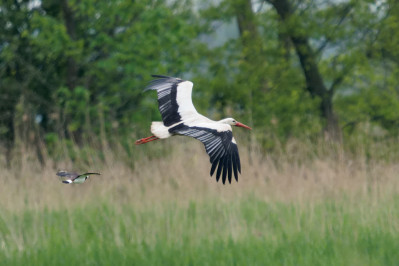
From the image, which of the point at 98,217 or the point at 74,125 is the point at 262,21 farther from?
the point at 98,217

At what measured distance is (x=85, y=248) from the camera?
24.7 ft

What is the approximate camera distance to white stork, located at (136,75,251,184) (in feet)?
13.1

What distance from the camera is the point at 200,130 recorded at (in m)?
3.94

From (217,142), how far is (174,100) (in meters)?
0.68


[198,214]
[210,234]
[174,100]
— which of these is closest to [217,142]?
[174,100]

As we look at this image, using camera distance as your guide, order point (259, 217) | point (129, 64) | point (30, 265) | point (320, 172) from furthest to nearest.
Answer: point (129, 64)
point (320, 172)
point (259, 217)
point (30, 265)

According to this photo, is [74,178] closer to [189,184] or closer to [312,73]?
[189,184]

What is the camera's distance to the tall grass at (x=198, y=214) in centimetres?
717

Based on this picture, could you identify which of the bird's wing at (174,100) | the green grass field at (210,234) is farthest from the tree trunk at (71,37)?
the bird's wing at (174,100)

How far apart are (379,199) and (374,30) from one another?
210 inches

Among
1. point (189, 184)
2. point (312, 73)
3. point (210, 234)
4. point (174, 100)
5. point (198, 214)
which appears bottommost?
point (210, 234)

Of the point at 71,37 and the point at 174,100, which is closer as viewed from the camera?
the point at 174,100

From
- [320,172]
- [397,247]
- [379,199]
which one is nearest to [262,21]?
[320,172]

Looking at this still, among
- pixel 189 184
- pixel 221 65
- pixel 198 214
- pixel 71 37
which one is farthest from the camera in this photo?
pixel 71 37
